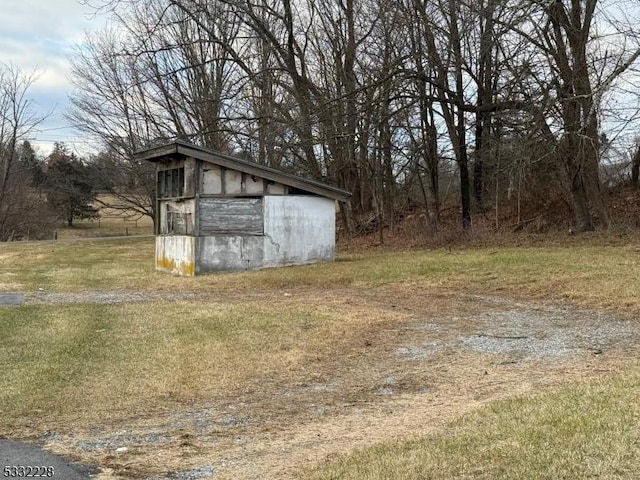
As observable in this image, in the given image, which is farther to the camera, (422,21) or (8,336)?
(422,21)

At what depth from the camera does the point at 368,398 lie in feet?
22.9

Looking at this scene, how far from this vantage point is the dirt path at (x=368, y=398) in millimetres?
5254

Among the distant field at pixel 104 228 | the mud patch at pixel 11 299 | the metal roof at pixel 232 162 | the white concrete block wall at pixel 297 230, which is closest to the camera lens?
the mud patch at pixel 11 299

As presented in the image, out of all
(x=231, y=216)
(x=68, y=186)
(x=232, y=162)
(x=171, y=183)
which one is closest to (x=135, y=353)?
(x=231, y=216)

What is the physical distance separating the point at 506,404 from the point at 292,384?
286 cm

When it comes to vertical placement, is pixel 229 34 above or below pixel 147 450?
above

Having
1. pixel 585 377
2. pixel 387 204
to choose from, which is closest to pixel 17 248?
pixel 387 204

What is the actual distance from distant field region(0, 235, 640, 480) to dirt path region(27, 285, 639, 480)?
1.2 inches

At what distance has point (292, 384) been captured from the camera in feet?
25.7

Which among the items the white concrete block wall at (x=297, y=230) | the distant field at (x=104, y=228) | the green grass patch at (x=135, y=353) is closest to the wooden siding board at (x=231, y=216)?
the white concrete block wall at (x=297, y=230)

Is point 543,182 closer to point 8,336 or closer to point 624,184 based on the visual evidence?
point 624,184

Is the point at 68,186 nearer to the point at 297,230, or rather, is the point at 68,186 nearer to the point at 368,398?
the point at 297,230

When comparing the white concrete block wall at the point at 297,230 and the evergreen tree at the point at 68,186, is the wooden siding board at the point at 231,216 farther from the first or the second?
the evergreen tree at the point at 68,186

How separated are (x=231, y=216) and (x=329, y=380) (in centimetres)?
1303
